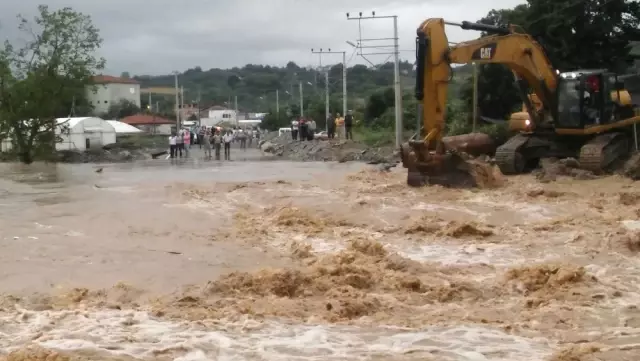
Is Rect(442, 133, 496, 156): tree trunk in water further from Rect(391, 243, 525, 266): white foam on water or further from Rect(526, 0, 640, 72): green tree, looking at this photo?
Rect(391, 243, 525, 266): white foam on water

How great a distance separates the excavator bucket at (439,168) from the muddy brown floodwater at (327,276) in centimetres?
55

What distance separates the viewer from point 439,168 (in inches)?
678

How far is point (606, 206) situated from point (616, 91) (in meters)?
7.70

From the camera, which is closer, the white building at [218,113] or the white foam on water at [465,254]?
the white foam on water at [465,254]

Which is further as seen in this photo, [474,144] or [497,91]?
[497,91]

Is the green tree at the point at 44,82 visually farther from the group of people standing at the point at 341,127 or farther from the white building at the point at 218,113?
the white building at the point at 218,113

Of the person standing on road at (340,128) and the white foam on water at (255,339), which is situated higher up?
the person standing on road at (340,128)

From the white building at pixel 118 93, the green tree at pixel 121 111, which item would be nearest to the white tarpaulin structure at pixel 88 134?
the green tree at pixel 121 111

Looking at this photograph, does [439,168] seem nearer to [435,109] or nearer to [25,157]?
[435,109]

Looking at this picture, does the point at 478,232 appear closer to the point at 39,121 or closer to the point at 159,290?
the point at 159,290

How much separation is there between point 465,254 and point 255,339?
472 cm

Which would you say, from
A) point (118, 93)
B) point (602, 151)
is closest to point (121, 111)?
point (118, 93)

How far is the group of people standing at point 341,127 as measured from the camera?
4347cm

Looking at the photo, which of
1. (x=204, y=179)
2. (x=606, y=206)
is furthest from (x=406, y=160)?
(x=204, y=179)
